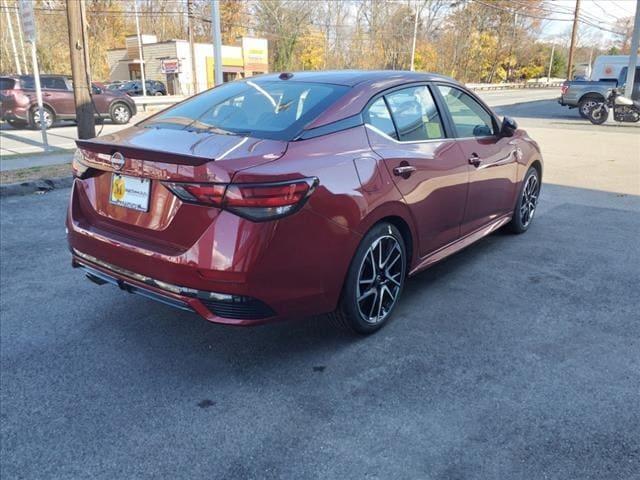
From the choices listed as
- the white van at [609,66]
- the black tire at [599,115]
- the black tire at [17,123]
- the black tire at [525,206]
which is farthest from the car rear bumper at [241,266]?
the white van at [609,66]

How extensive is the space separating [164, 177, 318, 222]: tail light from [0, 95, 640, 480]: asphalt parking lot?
1.00 meters

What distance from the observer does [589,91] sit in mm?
20078

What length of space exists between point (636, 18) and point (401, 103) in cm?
1892

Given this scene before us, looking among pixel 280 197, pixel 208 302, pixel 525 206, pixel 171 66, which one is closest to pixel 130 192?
pixel 208 302

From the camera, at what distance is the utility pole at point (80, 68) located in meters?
9.80

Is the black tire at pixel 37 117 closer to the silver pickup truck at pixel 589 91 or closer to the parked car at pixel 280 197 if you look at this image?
the parked car at pixel 280 197

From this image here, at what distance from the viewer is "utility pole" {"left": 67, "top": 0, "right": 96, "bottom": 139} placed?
32.2ft

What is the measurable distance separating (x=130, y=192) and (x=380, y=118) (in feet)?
5.32

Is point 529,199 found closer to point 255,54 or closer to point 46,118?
point 46,118

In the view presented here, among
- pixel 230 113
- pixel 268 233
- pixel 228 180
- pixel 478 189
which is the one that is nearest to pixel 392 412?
pixel 268 233

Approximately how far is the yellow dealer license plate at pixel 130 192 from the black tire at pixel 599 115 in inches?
754

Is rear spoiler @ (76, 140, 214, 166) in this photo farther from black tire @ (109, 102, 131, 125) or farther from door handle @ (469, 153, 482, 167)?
black tire @ (109, 102, 131, 125)

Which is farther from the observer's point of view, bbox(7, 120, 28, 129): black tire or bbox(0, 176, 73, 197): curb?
bbox(7, 120, 28, 129): black tire

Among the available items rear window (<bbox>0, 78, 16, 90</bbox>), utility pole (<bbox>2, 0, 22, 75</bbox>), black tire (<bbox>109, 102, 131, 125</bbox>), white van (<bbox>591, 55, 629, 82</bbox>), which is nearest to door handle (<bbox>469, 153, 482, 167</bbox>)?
rear window (<bbox>0, 78, 16, 90</bbox>)
